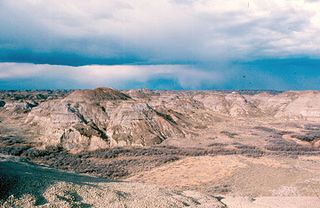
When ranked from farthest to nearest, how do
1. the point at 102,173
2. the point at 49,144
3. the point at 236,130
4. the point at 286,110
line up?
the point at 286,110 → the point at 236,130 → the point at 49,144 → the point at 102,173

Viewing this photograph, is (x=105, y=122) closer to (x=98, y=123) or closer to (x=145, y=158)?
(x=98, y=123)

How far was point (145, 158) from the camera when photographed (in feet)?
217

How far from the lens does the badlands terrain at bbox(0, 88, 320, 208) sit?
1195 inches

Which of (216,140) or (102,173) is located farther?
(216,140)

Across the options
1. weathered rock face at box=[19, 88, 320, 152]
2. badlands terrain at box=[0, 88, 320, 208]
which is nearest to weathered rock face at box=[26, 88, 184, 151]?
weathered rock face at box=[19, 88, 320, 152]

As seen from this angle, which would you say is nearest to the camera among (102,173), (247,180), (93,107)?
(247,180)

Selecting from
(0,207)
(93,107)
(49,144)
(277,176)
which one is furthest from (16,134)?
(0,207)

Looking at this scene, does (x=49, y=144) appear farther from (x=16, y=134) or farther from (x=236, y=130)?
(x=236, y=130)

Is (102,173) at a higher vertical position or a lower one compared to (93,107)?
lower

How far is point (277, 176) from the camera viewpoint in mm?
50875

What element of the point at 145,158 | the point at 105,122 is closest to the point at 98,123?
the point at 105,122

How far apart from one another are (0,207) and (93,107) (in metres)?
64.0

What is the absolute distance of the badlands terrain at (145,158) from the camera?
99.6 feet

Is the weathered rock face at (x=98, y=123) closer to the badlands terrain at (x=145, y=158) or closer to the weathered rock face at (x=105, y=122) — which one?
the weathered rock face at (x=105, y=122)
